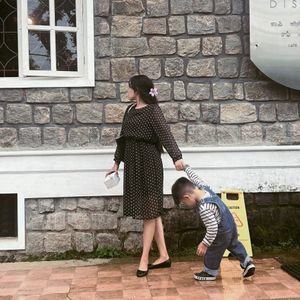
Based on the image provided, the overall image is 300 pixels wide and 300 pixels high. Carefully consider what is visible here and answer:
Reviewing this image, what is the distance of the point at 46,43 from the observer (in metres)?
5.45

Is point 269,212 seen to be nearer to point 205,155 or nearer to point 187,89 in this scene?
point 205,155

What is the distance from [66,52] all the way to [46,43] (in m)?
0.23

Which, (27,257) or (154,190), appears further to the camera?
(27,257)

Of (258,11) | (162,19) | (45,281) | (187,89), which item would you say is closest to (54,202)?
(45,281)

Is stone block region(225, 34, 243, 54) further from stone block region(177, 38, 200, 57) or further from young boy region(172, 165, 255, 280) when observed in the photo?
young boy region(172, 165, 255, 280)

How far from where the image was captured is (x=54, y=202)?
5336mm

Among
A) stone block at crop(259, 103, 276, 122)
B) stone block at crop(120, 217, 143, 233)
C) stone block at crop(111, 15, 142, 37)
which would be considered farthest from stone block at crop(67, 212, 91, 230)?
stone block at crop(259, 103, 276, 122)

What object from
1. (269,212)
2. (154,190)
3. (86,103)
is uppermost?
(86,103)

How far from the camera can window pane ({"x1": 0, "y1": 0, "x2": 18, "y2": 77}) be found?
5453 millimetres

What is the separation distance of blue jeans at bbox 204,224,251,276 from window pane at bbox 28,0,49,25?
2866 mm

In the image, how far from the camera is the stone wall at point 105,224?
5.32 m

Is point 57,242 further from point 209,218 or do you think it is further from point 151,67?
point 151,67

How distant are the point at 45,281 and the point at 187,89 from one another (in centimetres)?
238

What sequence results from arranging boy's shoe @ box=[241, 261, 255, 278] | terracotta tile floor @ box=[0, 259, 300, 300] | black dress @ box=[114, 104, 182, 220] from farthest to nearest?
black dress @ box=[114, 104, 182, 220] < boy's shoe @ box=[241, 261, 255, 278] < terracotta tile floor @ box=[0, 259, 300, 300]
